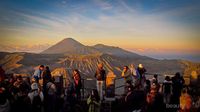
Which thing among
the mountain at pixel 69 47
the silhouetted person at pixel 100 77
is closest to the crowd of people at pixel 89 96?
the silhouetted person at pixel 100 77

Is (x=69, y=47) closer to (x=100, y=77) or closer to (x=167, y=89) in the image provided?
(x=100, y=77)

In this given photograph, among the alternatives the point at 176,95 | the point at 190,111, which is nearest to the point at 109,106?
the point at 176,95

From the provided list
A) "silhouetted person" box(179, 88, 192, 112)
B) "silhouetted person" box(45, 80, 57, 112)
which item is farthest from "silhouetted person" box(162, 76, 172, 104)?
"silhouetted person" box(45, 80, 57, 112)

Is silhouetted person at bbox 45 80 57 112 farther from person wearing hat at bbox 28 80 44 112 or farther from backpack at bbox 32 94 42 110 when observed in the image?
backpack at bbox 32 94 42 110

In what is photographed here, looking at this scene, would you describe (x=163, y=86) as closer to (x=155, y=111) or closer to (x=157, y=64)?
(x=155, y=111)

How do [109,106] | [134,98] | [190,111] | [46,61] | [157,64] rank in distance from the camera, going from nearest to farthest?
[190,111]
[134,98]
[109,106]
[157,64]
[46,61]

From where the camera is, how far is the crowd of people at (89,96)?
5.77 metres

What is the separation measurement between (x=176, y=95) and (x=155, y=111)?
8.47ft

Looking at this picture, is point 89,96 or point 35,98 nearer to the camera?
point 35,98

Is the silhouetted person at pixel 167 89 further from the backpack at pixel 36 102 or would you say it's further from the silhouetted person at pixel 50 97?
the backpack at pixel 36 102

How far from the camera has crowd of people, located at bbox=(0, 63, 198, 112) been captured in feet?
18.9

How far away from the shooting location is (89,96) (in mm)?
6738

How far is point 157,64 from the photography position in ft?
133

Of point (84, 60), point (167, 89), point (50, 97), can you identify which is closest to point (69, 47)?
point (84, 60)
